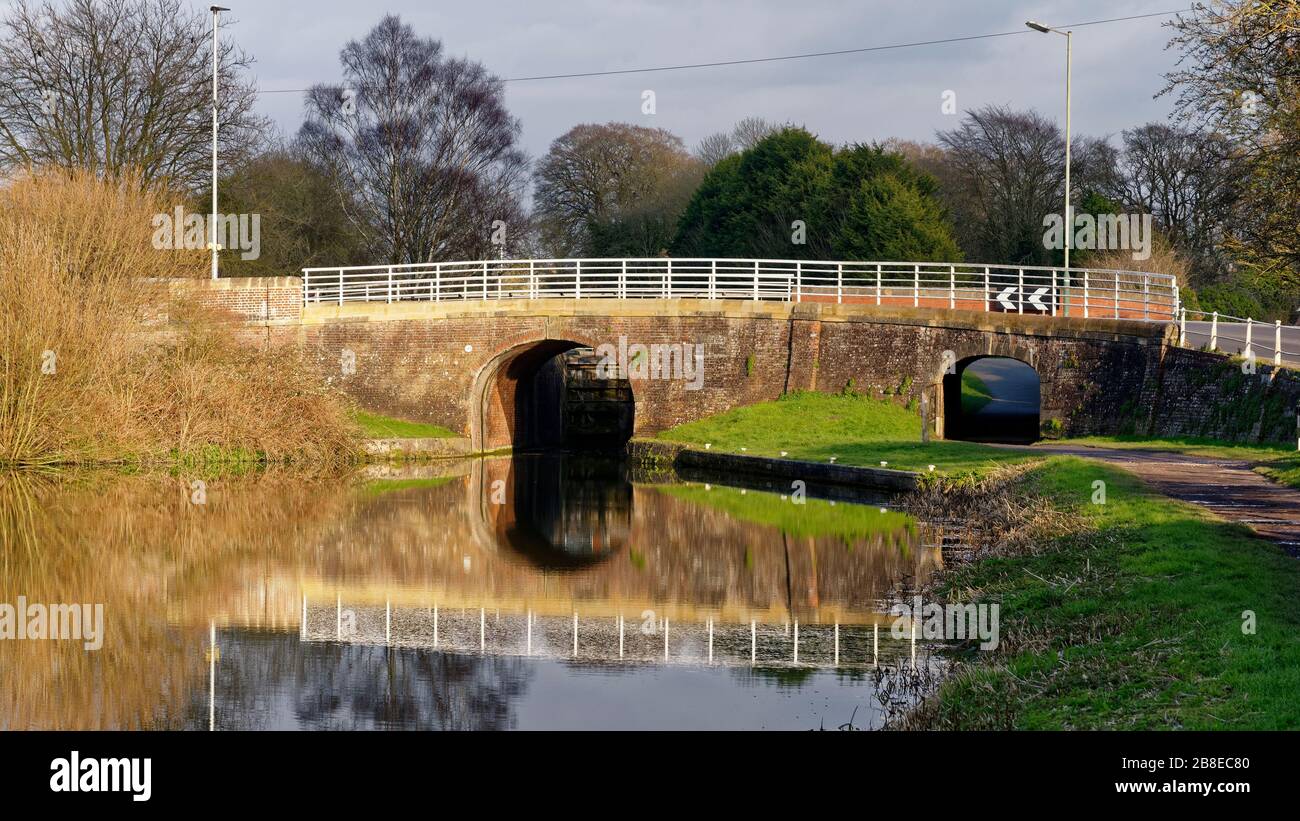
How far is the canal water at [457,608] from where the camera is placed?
9.48 meters

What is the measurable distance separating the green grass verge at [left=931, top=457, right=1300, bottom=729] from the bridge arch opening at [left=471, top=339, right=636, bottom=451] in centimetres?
2225

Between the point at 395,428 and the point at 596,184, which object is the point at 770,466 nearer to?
the point at 395,428

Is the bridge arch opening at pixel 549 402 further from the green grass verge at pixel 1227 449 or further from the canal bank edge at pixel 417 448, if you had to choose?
the green grass verge at pixel 1227 449

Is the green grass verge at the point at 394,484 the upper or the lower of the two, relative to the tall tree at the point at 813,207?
lower

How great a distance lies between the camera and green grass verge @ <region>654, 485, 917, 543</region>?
60.0 ft

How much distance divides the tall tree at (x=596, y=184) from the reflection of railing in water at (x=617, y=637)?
47.9 metres

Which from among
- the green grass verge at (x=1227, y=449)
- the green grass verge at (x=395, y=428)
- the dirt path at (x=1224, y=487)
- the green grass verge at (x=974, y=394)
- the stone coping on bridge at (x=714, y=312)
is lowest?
the dirt path at (x=1224, y=487)

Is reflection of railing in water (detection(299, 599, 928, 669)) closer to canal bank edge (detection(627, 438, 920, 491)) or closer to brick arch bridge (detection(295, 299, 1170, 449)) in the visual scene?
canal bank edge (detection(627, 438, 920, 491))

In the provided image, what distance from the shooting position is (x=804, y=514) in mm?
20359

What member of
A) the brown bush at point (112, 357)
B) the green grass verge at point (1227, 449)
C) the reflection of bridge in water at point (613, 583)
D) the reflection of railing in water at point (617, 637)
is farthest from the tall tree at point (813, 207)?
the reflection of railing in water at point (617, 637)

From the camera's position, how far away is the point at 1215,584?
9.96 m
